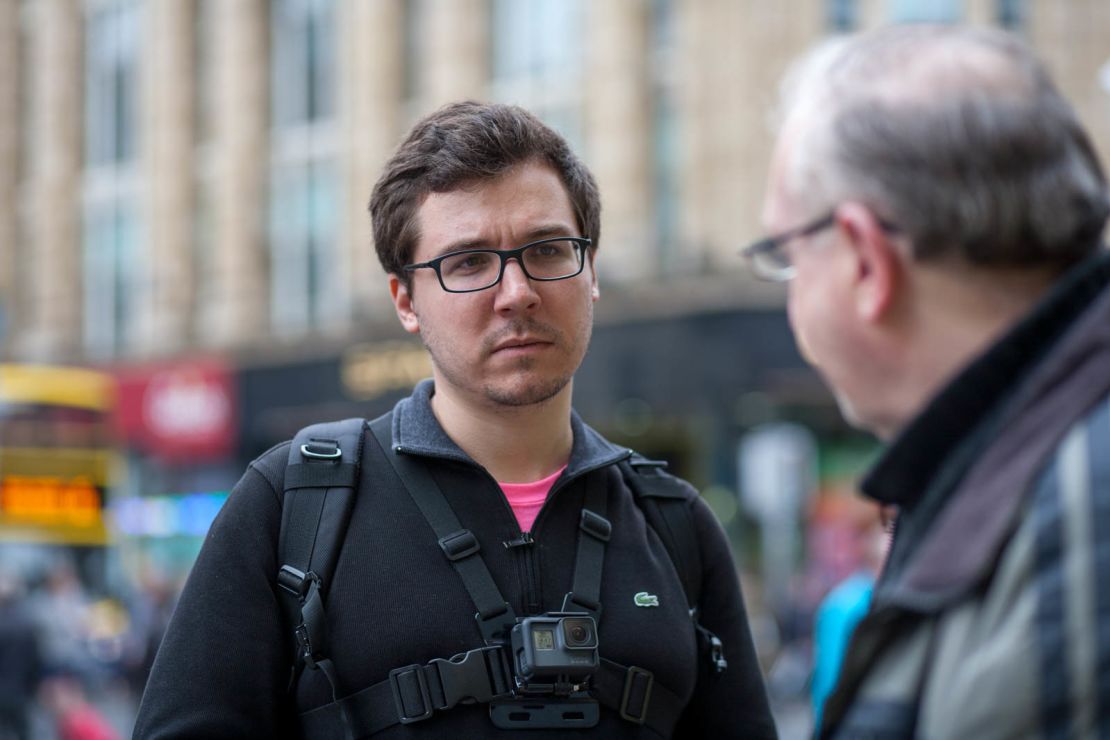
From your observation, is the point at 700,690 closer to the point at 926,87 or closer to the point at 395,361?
the point at 926,87

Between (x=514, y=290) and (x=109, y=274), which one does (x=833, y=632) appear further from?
(x=109, y=274)

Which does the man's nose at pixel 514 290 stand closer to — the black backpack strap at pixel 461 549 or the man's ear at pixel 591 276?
the man's ear at pixel 591 276

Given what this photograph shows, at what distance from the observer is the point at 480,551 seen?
238 cm

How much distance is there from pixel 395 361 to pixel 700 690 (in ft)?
69.5

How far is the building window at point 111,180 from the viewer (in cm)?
2986

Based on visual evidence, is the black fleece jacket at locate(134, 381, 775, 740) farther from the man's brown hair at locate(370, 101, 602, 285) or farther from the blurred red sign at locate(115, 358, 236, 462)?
the blurred red sign at locate(115, 358, 236, 462)

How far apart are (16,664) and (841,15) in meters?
13.6

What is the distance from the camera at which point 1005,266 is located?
1.57 meters

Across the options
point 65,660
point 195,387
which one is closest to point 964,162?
point 65,660

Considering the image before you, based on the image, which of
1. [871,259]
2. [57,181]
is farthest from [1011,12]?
[57,181]

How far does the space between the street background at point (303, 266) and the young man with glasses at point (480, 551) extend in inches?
378

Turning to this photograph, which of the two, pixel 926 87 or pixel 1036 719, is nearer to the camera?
pixel 1036 719

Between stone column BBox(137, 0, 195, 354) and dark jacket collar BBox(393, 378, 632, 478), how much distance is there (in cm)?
2654

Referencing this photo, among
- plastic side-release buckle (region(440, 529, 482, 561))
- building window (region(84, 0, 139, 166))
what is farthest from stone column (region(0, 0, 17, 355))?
plastic side-release buckle (region(440, 529, 482, 561))
